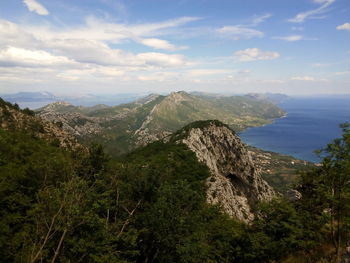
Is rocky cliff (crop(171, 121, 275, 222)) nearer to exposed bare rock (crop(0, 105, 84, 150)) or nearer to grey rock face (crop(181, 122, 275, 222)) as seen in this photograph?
grey rock face (crop(181, 122, 275, 222))

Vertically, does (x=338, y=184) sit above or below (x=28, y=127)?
above

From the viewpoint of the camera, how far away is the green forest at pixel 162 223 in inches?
696

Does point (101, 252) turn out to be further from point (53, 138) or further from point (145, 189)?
point (53, 138)

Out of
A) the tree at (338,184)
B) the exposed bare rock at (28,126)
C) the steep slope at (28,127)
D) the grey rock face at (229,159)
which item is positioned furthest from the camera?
the grey rock face at (229,159)

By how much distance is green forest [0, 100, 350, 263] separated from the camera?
17.7m

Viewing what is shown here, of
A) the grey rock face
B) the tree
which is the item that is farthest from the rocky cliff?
the tree

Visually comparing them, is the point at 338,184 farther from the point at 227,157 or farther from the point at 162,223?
the point at 227,157

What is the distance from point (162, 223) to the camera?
83.3 feet


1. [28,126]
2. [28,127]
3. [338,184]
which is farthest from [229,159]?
[28,126]

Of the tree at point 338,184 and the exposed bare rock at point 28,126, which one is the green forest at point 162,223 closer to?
the tree at point 338,184

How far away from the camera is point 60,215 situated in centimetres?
2094

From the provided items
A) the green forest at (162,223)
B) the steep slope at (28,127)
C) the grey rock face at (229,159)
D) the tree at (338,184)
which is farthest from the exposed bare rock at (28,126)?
the tree at (338,184)

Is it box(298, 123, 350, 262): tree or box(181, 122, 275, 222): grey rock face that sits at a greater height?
box(298, 123, 350, 262): tree

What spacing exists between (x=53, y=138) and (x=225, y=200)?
231 ft
